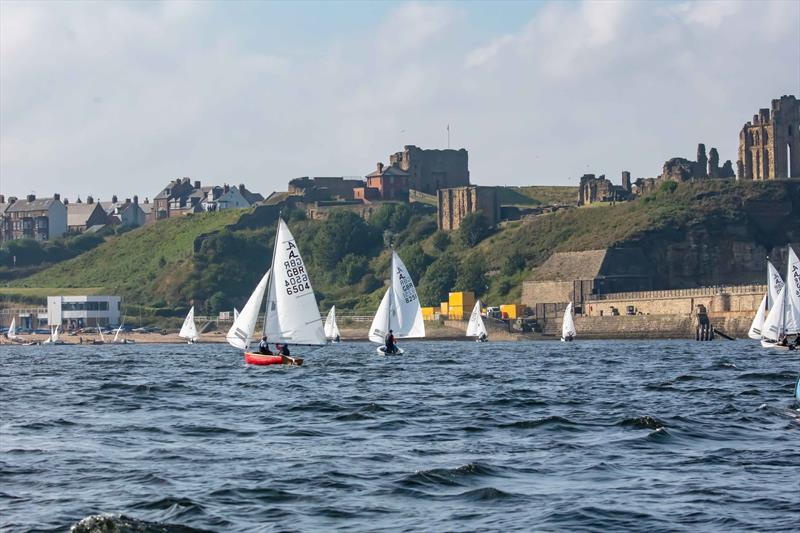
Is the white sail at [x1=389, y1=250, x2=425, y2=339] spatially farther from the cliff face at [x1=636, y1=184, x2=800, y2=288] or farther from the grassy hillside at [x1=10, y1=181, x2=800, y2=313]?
the cliff face at [x1=636, y1=184, x2=800, y2=288]

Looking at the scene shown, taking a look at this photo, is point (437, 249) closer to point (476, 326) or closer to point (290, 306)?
point (476, 326)

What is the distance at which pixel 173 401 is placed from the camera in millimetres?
42688

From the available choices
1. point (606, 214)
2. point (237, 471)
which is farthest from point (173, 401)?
point (606, 214)

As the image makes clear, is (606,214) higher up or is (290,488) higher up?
(606,214)

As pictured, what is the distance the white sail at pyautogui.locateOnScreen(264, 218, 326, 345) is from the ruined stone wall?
416 feet

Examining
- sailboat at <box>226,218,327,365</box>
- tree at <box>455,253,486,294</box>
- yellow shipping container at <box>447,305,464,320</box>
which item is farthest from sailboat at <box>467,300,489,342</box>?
sailboat at <box>226,218,327,365</box>

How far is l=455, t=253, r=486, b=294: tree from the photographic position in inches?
6496

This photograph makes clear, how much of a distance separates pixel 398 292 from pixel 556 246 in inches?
3616

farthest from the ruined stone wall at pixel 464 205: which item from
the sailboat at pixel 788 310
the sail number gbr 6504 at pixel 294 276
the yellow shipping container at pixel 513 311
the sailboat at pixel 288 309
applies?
the sailboat at pixel 288 309

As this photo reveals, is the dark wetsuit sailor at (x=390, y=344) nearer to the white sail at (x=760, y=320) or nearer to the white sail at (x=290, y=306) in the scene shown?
the white sail at (x=290, y=306)

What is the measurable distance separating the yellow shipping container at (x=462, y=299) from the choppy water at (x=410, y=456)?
102m

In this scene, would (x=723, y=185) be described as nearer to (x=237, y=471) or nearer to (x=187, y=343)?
(x=187, y=343)

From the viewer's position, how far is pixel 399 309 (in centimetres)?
7831

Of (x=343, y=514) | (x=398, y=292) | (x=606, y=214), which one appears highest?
(x=606, y=214)
